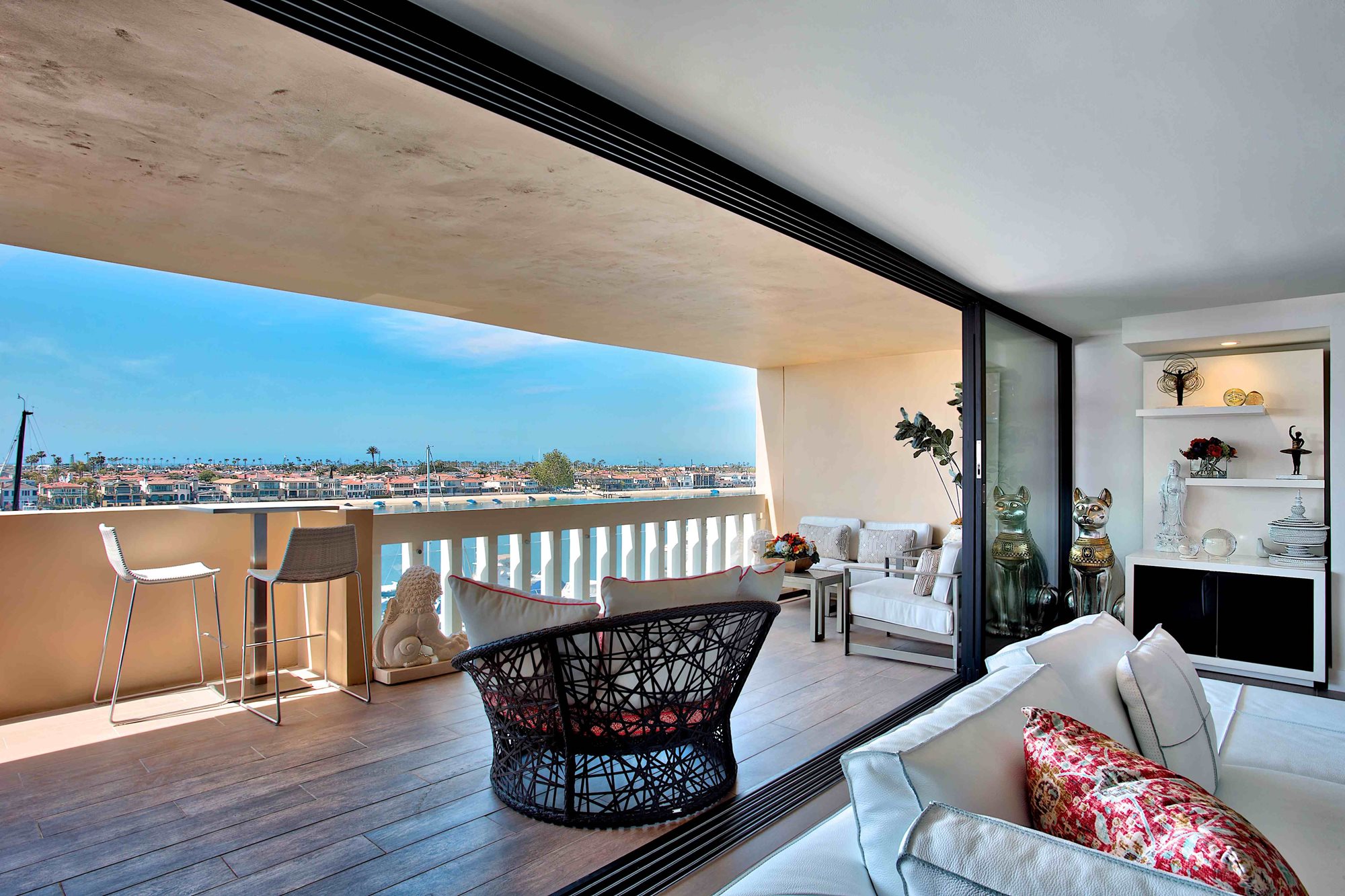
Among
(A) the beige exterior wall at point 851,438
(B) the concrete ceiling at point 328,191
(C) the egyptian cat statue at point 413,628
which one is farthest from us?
(A) the beige exterior wall at point 851,438

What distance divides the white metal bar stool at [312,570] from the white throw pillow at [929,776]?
10.3 ft

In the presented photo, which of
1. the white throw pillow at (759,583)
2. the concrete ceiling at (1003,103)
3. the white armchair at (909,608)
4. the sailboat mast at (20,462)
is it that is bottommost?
the white armchair at (909,608)

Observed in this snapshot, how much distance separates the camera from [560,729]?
7.97 feet

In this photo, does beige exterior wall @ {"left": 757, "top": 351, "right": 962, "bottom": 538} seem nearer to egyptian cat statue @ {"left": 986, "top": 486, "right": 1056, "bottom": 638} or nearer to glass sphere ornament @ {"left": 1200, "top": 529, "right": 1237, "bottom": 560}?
egyptian cat statue @ {"left": 986, "top": 486, "right": 1056, "bottom": 638}

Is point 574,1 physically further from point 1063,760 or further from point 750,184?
point 1063,760

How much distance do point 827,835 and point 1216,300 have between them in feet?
14.9

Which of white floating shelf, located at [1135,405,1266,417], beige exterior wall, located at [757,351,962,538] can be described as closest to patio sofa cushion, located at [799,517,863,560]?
beige exterior wall, located at [757,351,962,538]

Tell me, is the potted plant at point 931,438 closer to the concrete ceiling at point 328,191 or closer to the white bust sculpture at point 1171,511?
the concrete ceiling at point 328,191

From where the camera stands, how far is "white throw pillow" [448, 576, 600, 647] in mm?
2404

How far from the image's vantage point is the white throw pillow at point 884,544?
6.27 m

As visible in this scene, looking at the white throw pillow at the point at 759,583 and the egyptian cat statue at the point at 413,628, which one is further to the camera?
the egyptian cat statue at the point at 413,628

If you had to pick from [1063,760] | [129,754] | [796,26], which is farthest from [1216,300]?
[129,754]

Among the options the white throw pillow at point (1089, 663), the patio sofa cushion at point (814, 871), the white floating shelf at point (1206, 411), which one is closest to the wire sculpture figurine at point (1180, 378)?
the white floating shelf at point (1206, 411)

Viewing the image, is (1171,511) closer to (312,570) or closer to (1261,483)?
(1261,483)
